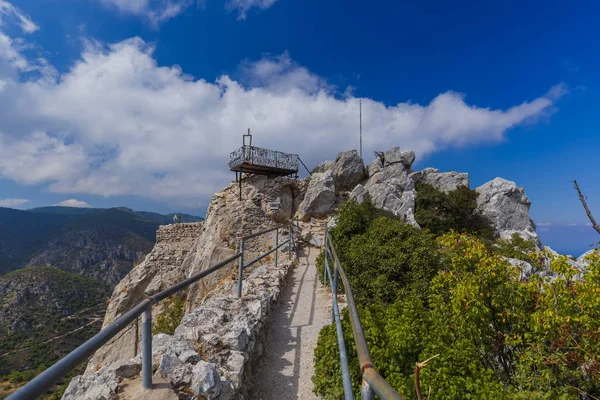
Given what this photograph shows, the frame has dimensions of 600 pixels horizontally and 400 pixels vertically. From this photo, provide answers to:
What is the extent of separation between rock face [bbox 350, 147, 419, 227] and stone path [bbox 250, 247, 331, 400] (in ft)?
31.6

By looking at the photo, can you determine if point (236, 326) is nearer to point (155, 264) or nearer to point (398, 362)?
point (398, 362)

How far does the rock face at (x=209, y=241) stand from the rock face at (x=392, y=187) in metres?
4.75

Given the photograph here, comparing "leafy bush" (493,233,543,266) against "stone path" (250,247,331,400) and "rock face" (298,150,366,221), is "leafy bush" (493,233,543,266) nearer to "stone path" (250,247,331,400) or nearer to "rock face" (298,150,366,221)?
"rock face" (298,150,366,221)

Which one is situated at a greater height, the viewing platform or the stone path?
the viewing platform

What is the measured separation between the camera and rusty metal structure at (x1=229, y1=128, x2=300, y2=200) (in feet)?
59.0

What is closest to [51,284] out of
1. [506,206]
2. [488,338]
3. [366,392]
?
[488,338]

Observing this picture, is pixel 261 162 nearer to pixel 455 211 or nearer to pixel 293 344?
pixel 455 211

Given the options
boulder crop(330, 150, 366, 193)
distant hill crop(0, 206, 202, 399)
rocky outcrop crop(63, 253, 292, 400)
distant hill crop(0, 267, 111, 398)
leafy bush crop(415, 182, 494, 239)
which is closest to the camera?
rocky outcrop crop(63, 253, 292, 400)

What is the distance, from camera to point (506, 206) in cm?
2070

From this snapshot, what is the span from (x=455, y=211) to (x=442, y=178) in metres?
5.59

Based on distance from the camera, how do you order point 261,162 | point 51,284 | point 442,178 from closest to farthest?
point 261,162 < point 442,178 < point 51,284

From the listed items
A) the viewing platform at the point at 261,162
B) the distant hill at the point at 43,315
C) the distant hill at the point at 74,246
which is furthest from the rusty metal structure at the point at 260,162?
the distant hill at the point at 74,246

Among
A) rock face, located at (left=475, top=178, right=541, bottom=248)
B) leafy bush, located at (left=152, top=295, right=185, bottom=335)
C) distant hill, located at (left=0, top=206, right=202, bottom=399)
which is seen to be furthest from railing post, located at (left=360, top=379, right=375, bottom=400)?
rock face, located at (left=475, top=178, right=541, bottom=248)

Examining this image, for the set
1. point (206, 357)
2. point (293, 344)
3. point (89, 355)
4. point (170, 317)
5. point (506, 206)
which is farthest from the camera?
point (506, 206)
